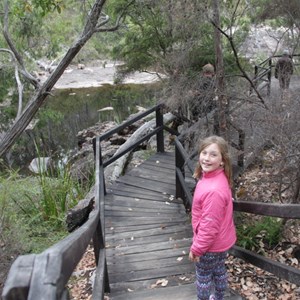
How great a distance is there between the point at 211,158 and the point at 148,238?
230 cm

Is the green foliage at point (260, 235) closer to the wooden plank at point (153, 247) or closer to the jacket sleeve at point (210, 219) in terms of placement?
the wooden plank at point (153, 247)

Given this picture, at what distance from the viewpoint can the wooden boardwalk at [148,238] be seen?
353cm

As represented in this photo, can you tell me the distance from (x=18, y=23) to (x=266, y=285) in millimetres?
7075

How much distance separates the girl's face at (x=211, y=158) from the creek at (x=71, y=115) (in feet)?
30.1

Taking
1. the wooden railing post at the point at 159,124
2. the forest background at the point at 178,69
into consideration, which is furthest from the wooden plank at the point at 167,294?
the wooden railing post at the point at 159,124

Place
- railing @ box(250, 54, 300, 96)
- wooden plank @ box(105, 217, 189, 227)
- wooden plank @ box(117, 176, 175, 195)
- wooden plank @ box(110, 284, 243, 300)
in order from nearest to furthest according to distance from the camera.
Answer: wooden plank @ box(110, 284, 243, 300) < wooden plank @ box(105, 217, 189, 227) < wooden plank @ box(117, 176, 175, 195) < railing @ box(250, 54, 300, 96)

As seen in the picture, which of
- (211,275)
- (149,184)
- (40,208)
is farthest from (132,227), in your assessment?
(40,208)

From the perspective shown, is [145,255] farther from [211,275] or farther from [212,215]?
[212,215]

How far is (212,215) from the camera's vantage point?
245 cm

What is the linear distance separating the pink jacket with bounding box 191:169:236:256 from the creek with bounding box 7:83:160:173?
927 cm

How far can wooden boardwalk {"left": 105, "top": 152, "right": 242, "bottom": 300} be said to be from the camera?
3.53 meters

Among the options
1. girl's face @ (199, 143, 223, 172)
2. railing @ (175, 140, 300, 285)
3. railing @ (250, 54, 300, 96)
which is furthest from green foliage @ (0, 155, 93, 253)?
railing @ (250, 54, 300, 96)

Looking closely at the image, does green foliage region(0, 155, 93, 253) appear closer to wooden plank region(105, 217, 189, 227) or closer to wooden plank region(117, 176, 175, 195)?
wooden plank region(117, 176, 175, 195)

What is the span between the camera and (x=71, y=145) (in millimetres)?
16641
